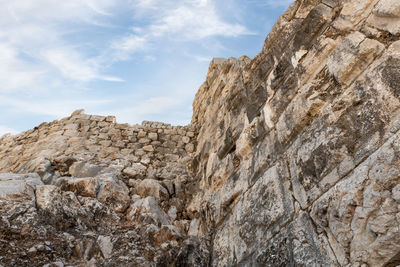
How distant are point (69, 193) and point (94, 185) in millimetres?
463

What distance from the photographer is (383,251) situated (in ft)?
6.60

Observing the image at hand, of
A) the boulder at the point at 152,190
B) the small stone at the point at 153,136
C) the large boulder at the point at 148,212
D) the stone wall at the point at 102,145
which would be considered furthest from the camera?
the small stone at the point at 153,136

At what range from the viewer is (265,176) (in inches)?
142

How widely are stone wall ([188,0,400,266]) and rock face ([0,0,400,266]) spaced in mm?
12

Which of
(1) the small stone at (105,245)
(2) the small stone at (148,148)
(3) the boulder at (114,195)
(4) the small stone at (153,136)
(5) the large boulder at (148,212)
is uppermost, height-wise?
(4) the small stone at (153,136)

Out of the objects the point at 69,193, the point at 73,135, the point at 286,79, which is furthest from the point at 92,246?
the point at 73,135

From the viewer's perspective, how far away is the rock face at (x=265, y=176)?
2.36 meters

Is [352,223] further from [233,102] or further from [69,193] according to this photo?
[69,193]

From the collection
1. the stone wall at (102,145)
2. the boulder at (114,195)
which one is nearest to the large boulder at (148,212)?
the boulder at (114,195)

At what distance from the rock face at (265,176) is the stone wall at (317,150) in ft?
0.04

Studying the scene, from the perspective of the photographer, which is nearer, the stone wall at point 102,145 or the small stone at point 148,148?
the stone wall at point 102,145

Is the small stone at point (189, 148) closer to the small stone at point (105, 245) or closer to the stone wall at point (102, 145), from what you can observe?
the stone wall at point (102, 145)

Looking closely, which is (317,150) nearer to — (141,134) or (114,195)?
(114,195)

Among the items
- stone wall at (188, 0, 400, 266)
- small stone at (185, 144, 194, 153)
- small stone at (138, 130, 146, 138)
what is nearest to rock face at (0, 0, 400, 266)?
stone wall at (188, 0, 400, 266)
